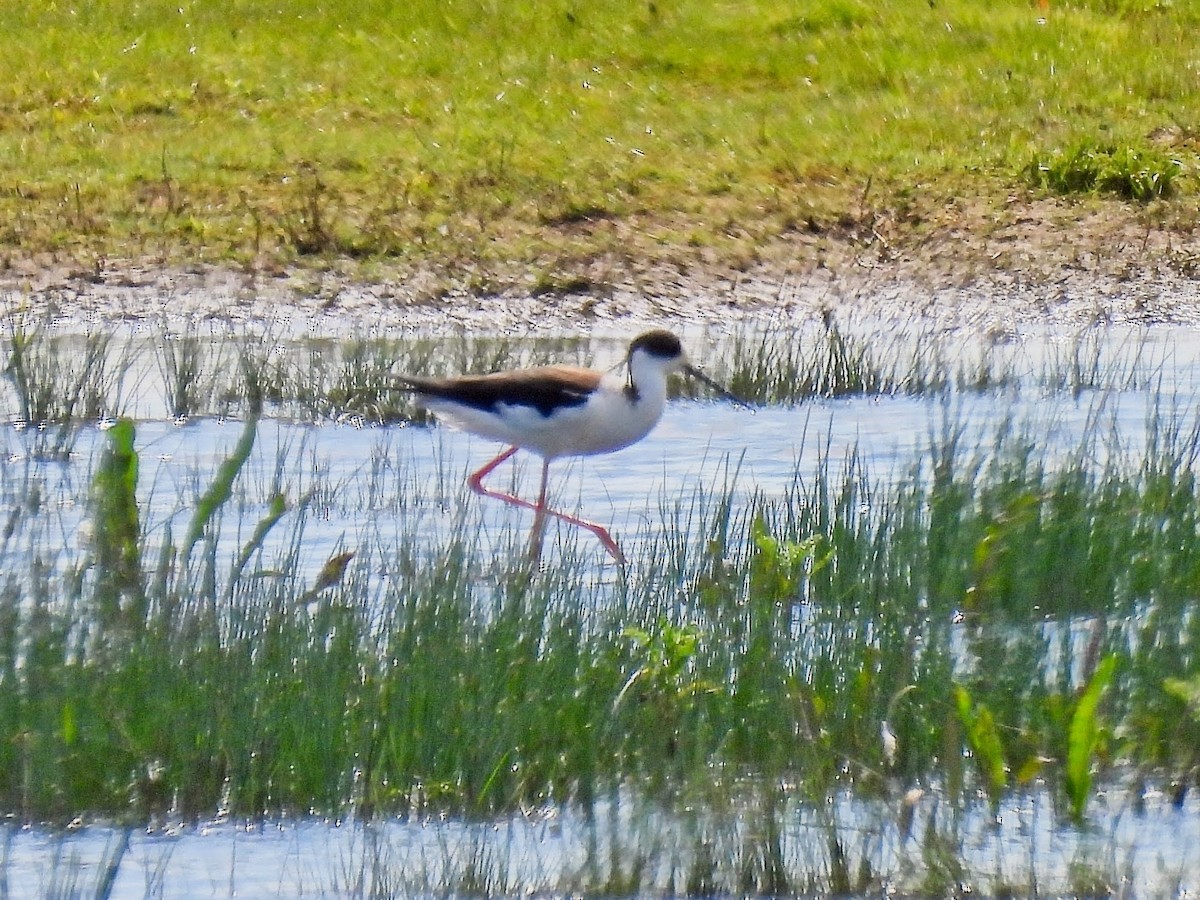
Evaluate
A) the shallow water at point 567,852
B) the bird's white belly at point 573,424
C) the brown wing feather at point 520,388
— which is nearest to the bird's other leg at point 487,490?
the bird's white belly at point 573,424

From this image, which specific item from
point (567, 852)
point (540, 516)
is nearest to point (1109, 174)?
point (540, 516)

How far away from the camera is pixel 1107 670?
4.25 meters

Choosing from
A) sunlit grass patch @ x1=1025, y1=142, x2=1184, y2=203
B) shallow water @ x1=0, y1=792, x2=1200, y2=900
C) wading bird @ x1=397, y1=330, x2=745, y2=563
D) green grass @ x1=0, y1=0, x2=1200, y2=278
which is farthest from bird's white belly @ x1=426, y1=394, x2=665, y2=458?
sunlit grass patch @ x1=1025, y1=142, x2=1184, y2=203

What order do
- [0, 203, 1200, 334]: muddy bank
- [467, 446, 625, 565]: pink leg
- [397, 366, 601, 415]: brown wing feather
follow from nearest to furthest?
1. [467, 446, 625, 565]: pink leg
2. [397, 366, 601, 415]: brown wing feather
3. [0, 203, 1200, 334]: muddy bank

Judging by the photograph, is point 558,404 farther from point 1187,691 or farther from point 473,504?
point 1187,691

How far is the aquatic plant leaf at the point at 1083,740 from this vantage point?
4.19m

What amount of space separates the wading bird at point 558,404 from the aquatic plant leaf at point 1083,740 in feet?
10.5

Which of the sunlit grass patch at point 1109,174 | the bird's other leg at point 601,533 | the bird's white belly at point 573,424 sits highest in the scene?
the sunlit grass patch at point 1109,174

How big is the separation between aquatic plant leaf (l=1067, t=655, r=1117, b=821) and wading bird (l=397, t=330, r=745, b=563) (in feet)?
10.5

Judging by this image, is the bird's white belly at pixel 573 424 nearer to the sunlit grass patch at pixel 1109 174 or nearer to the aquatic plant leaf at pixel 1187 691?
the aquatic plant leaf at pixel 1187 691

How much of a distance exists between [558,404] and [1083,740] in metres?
3.53

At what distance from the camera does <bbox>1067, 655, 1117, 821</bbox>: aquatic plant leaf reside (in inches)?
165

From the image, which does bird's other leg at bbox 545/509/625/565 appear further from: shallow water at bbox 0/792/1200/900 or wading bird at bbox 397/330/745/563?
shallow water at bbox 0/792/1200/900

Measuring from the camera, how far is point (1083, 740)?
4215 mm
